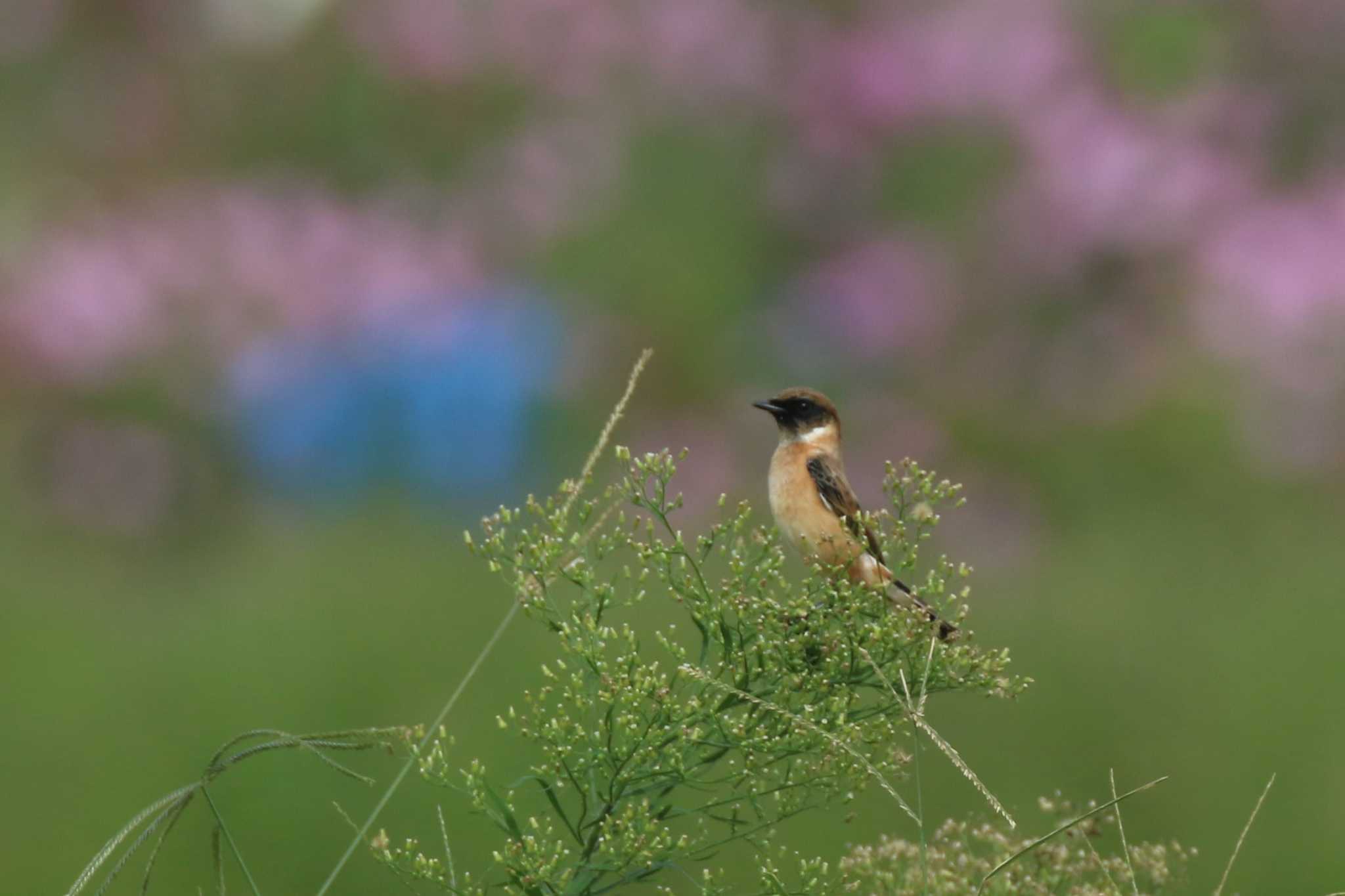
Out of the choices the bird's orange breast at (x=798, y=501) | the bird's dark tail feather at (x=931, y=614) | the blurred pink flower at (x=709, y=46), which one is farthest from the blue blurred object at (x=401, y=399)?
the bird's dark tail feather at (x=931, y=614)

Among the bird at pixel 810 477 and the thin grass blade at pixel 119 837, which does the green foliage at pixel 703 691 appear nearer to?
the thin grass blade at pixel 119 837

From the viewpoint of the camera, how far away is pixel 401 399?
24.5 feet

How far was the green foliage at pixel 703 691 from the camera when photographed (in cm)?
205

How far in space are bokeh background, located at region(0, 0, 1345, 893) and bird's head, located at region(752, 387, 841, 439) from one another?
119cm

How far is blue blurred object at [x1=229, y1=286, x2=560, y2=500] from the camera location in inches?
282

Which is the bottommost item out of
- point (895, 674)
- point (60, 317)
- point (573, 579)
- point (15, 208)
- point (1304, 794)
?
point (1304, 794)

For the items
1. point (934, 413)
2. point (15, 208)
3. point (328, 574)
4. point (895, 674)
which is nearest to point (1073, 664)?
point (934, 413)

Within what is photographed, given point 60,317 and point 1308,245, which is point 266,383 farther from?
point 1308,245

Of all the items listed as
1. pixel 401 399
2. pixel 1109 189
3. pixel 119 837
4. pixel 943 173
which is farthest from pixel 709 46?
pixel 119 837

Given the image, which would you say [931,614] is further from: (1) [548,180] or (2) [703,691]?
(1) [548,180]

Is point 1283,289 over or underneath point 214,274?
underneath

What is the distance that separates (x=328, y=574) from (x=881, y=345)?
240 cm

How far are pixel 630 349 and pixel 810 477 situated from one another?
10.6 feet

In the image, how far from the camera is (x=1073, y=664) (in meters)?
5.49
